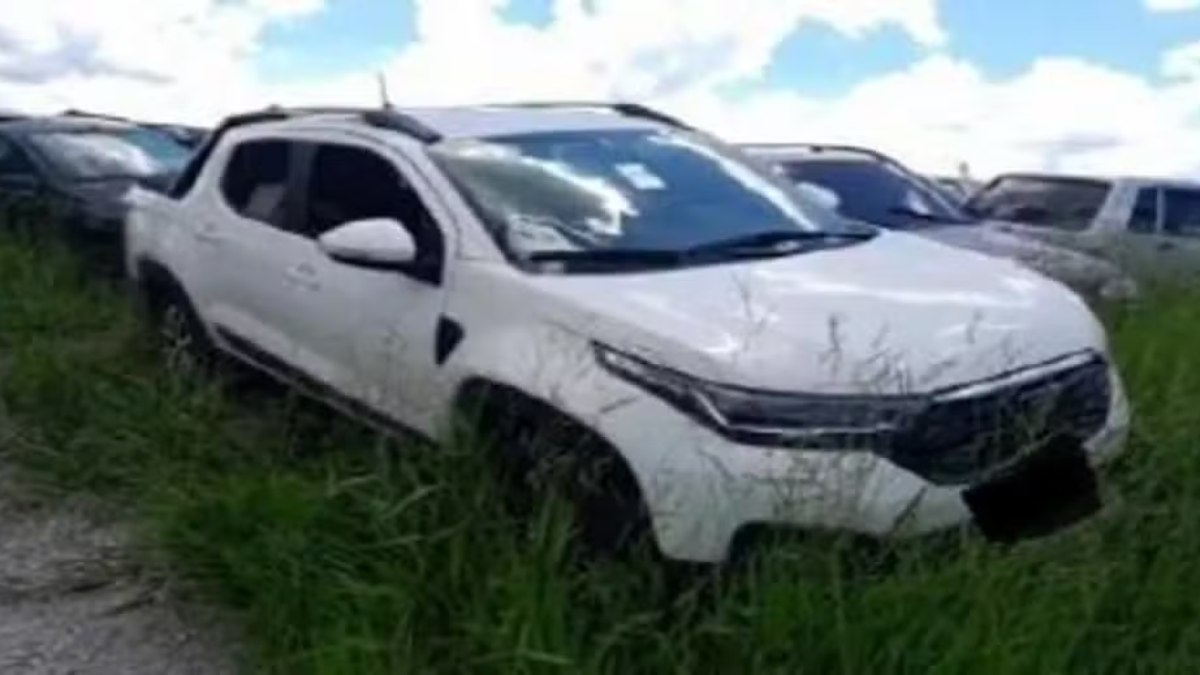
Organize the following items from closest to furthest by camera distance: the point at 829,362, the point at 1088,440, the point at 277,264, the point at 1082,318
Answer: the point at 829,362
the point at 1088,440
the point at 1082,318
the point at 277,264

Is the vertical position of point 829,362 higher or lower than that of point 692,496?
higher

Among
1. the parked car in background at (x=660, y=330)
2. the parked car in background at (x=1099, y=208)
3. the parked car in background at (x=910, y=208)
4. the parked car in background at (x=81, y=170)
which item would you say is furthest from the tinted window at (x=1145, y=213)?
the parked car in background at (x=81, y=170)

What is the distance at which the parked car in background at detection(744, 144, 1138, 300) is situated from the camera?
9.32m

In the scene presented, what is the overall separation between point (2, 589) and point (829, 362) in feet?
8.70

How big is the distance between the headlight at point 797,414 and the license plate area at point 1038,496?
1.00 ft

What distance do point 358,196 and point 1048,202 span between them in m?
8.22

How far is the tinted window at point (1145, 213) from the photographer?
12316 millimetres

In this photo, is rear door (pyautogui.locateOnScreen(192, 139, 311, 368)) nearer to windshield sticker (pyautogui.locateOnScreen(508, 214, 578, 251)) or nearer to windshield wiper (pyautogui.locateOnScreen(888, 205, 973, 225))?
windshield sticker (pyautogui.locateOnScreen(508, 214, 578, 251))

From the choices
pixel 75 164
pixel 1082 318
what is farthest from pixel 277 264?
pixel 75 164

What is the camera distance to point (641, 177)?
546cm

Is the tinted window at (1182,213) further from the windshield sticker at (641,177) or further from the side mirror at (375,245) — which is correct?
the side mirror at (375,245)

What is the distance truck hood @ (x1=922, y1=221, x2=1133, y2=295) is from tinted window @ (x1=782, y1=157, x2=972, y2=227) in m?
0.34

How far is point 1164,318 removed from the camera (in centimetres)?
703

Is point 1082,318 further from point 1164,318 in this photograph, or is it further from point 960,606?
point 1164,318
